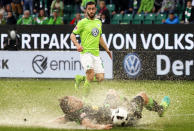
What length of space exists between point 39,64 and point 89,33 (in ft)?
21.7

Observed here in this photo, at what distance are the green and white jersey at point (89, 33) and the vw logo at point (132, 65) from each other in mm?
5638

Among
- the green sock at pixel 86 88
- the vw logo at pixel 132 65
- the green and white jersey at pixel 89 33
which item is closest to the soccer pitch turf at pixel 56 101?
the green sock at pixel 86 88

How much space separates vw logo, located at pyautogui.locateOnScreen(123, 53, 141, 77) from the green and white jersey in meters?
5.64

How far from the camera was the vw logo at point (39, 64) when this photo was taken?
1925cm

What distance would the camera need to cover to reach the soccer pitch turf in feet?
33.5

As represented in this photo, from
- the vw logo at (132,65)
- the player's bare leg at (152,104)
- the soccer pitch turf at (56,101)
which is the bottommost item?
the soccer pitch turf at (56,101)

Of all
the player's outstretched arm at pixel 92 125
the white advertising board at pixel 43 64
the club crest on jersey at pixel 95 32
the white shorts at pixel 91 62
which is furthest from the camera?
the white advertising board at pixel 43 64

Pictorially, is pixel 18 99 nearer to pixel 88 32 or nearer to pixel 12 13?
pixel 88 32

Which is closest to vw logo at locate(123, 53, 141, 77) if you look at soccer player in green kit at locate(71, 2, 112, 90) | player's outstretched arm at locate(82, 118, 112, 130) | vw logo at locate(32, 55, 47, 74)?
vw logo at locate(32, 55, 47, 74)

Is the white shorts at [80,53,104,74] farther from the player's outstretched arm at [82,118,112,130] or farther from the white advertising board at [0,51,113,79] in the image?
the white advertising board at [0,51,113,79]

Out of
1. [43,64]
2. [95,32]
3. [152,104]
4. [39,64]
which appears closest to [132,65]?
[43,64]

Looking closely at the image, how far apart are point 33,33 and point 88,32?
7431mm

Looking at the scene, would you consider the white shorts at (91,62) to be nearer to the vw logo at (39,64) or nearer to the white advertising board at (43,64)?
the white advertising board at (43,64)

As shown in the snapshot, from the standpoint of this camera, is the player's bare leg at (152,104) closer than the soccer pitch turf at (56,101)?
Yes
